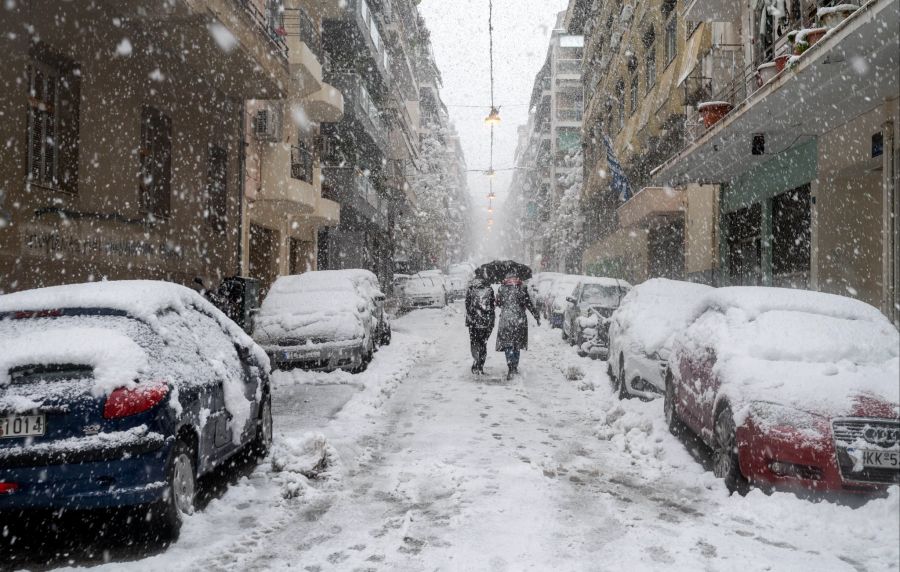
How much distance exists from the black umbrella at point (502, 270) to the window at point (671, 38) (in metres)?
12.2

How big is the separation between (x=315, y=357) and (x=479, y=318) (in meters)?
2.70

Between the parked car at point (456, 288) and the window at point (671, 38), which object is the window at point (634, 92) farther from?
the parked car at point (456, 288)

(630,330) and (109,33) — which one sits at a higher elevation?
(109,33)

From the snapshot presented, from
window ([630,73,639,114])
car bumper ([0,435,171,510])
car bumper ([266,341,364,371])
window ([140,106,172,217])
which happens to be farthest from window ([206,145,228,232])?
window ([630,73,639,114])

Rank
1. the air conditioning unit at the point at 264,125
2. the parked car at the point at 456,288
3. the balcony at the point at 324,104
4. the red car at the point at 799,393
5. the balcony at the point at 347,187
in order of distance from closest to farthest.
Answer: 1. the red car at the point at 799,393
2. the air conditioning unit at the point at 264,125
3. the balcony at the point at 324,104
4. the balcony at the point at 347,187
5. the parked car at the point at 456,288

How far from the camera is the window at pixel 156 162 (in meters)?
14.3

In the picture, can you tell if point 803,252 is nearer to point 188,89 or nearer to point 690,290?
point 690,290

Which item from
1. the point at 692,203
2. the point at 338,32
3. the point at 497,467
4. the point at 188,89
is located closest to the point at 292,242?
the point at 338,32

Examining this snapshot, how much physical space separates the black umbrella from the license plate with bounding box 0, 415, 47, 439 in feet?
29.3

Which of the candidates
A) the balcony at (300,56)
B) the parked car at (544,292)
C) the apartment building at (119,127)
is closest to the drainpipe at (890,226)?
the apartment building at (119,127)

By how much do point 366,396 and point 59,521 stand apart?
19.0ft

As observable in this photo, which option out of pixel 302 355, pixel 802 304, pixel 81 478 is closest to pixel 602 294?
pixel 302 355

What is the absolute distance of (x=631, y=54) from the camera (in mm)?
31344

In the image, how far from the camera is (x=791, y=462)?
5070 millimetres
